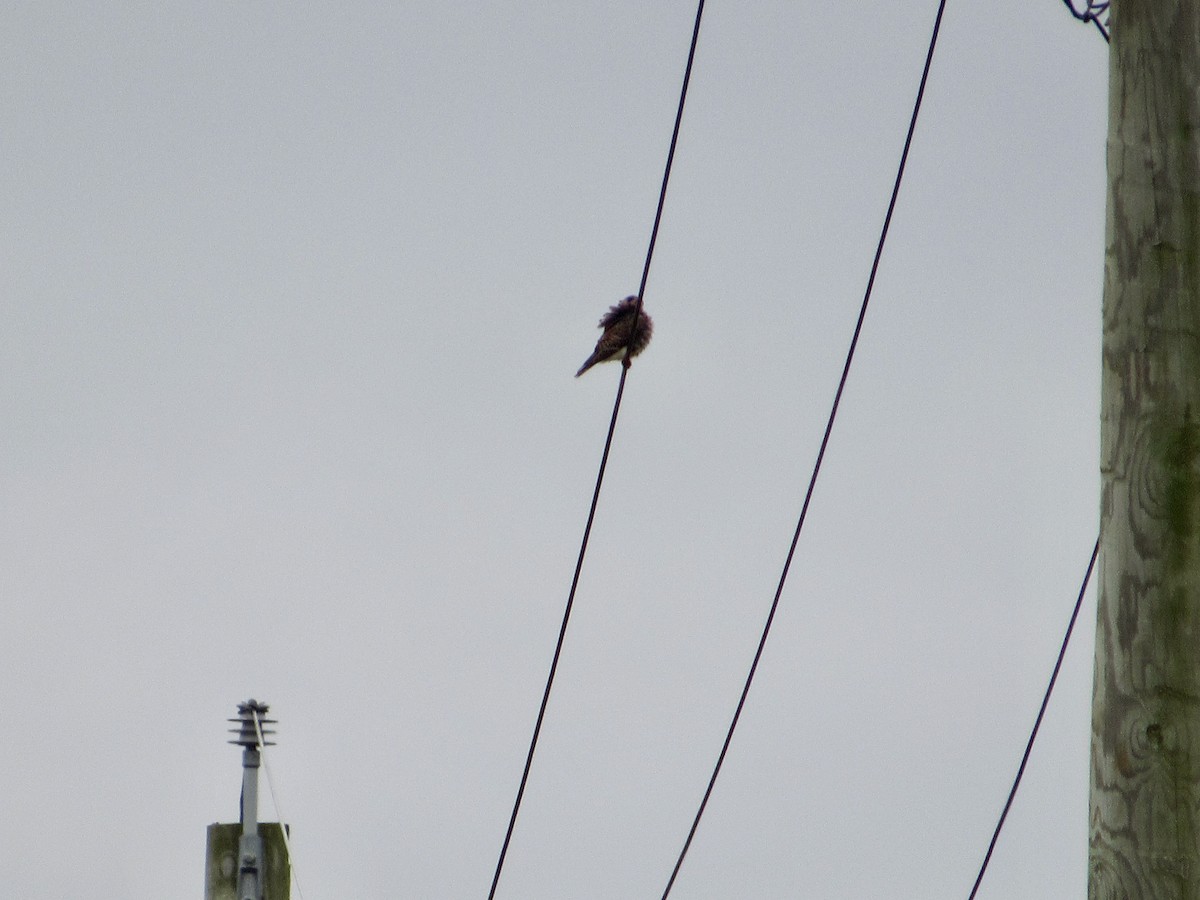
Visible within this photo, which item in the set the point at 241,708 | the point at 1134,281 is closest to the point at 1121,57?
the point at 1134,281

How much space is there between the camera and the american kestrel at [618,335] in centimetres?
1110

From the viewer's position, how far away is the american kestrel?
1110 centimetres

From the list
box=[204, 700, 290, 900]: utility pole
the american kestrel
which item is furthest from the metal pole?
the american kestrel

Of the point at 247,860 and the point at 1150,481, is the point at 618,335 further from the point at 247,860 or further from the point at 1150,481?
the point at 1150,481

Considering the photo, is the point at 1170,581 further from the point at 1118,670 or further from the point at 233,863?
the point at 233,863

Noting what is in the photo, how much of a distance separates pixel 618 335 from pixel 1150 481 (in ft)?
27.8

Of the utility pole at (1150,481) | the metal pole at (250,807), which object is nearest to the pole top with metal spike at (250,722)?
the metal pole at (250,807)

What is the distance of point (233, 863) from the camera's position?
5.95 meters

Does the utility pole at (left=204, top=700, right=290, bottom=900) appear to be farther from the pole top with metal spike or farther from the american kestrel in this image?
the american kestrel

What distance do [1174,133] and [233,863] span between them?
4.62 metres

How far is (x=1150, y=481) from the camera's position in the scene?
8.84 feet

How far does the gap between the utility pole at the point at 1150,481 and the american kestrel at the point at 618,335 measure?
810 centimetres

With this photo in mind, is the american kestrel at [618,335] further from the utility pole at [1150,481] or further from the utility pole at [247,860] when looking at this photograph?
the utility pole at [1150,481]

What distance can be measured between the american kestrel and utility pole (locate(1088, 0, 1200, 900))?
810 cm
